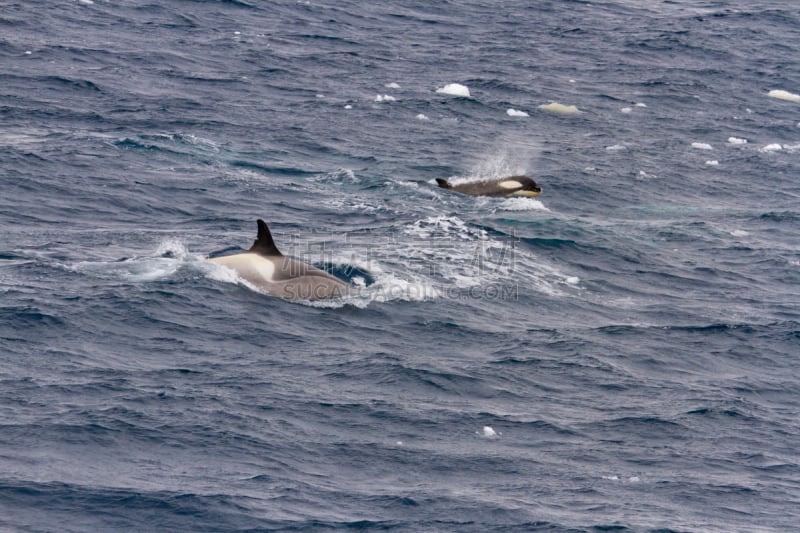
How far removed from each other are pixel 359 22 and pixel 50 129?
28093 millimetres

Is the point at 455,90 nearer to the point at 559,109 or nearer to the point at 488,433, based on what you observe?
the point at 559,109

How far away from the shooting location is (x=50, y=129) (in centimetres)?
3725

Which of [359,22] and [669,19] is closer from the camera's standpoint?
[359,22]

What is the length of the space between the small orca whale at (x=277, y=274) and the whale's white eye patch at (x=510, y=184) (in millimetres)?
12525

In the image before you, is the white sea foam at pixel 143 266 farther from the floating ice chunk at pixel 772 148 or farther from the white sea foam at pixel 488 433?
the floating ice chunk at pixel 772 148

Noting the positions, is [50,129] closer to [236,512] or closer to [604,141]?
[604,141]

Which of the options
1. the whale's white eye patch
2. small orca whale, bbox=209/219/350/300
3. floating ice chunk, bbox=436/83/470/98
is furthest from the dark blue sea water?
the whale's white eye patch

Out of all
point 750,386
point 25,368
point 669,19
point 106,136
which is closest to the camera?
point 25,368

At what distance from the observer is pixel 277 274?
24359mm

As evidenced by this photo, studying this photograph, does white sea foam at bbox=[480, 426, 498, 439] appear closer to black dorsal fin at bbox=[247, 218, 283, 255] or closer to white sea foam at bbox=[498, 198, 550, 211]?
black dorsal fin at bbox=[247, 218, 283, 255]

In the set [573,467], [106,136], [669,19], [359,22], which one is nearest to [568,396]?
[573,467]

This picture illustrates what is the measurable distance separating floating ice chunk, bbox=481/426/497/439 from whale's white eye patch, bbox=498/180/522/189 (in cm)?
1755

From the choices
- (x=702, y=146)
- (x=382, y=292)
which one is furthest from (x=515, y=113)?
(x=382, y=292)

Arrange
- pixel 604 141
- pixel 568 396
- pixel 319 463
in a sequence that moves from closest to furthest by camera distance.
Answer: pixel 319 463, pixel 568 396, pixel 604 141
